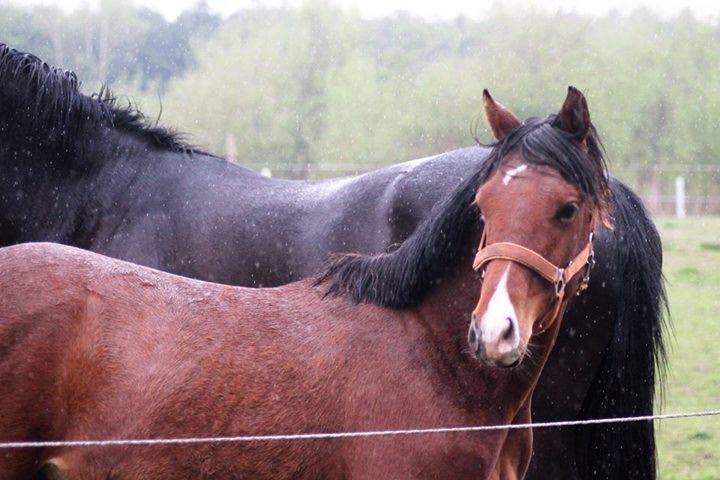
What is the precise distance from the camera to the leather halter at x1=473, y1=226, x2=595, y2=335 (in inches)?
110

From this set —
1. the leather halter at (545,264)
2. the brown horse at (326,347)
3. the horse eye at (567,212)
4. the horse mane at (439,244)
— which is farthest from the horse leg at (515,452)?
the horse eye at (567,212)

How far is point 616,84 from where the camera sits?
22.5 metres

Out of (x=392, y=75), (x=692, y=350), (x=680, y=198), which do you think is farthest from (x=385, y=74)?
(x=692, y=350)

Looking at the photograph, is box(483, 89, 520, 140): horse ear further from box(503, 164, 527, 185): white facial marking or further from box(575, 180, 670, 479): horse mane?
box(575, 180, 670, 479): horse mane

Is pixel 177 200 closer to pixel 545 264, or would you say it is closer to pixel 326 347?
pixel 326 347

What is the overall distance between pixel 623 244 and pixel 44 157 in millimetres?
2764

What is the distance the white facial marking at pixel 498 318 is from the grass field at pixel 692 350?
1855mm

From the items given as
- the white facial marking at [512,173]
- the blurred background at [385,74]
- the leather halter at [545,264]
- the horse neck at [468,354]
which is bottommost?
the horse neck at [468,354]

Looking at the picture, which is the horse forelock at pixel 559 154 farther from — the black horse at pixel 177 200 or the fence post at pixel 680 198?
the fence post at pixel 680 198

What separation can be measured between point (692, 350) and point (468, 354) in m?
7.28

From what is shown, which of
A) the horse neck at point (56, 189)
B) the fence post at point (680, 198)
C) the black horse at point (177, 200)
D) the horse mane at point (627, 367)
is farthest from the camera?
the fence post at point (680, 198)

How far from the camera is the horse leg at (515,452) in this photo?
3045 mm

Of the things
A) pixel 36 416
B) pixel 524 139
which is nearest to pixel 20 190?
pixel 36 416

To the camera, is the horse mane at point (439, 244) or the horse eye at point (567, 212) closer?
the horse eye at point (567, 212)
